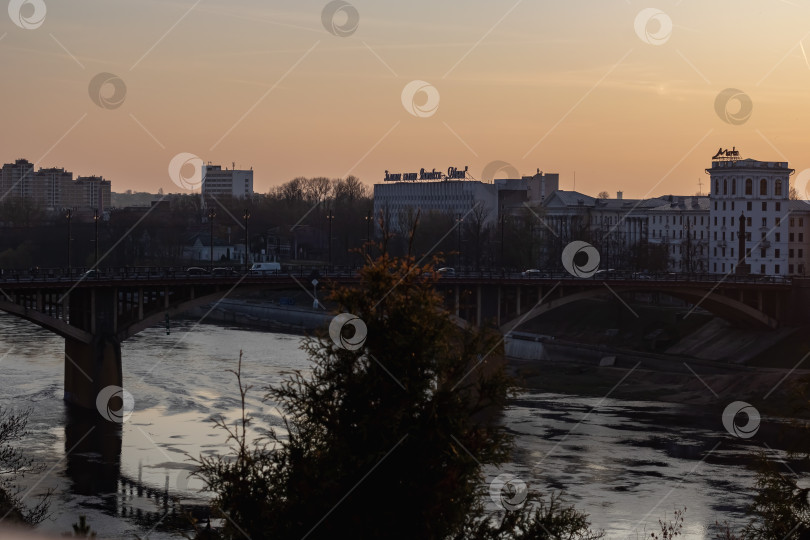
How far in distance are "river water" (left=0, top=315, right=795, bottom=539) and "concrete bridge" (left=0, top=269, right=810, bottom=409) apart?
2.37m

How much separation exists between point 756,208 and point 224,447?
64.2 m

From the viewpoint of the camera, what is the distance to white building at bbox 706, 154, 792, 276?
92625 mm

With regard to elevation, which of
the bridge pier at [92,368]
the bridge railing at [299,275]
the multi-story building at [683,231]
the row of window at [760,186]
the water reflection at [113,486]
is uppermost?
the row of window at [760,186]

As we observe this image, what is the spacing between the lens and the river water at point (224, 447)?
31594 millimetres

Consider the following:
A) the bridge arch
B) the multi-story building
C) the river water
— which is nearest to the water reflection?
the river water

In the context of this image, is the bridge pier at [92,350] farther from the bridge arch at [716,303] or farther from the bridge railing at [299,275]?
the bridge arch at [716,303]

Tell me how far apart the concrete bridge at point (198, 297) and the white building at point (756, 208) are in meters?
22.8

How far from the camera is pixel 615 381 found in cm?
6028

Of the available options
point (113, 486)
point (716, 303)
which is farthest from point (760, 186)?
point (113, 486)

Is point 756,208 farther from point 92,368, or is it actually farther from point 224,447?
point 224,447

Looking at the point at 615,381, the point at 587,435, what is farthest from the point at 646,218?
the point at 587,435

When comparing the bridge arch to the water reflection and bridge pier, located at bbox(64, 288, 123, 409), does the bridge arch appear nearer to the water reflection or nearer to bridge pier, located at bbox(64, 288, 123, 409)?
bridge pier, located at bbox(64, 288, 123, 409)

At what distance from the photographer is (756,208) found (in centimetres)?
9362

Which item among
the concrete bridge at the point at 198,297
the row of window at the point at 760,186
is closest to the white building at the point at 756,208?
the row of window at the point at 760,186
